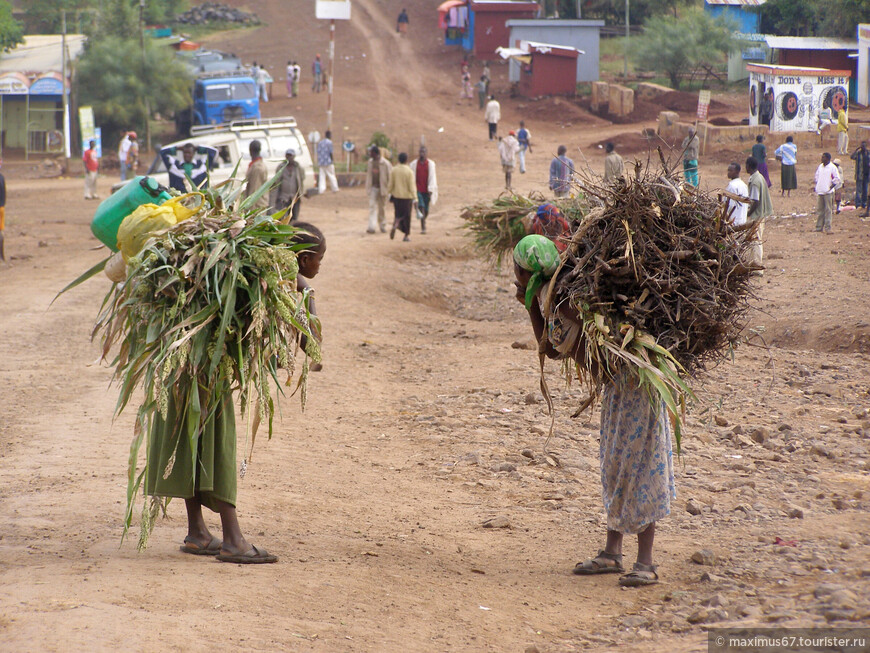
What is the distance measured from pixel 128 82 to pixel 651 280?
31265 mm

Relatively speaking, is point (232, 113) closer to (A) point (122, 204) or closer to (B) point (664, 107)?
(B) point (664, 107)

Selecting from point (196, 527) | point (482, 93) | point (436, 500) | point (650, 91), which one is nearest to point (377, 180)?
point (436, 500)

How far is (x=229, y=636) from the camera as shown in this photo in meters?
3.23

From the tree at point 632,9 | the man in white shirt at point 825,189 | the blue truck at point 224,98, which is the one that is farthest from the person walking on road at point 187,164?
the tree at point 632,9

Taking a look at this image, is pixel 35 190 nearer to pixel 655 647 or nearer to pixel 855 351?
pixel 855 351

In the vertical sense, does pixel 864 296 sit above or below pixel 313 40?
below

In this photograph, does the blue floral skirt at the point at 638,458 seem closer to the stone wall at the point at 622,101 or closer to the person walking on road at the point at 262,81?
the stone wall at the point at 622,101

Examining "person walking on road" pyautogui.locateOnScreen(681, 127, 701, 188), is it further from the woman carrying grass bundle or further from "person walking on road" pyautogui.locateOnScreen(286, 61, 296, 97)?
"person walking on road" pyautogui.locateOnScreen(286, 61, 296, 97)

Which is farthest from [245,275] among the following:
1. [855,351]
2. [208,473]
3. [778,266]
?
[778,266]

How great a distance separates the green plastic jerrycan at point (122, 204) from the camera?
4309mm

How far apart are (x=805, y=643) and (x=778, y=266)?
1022 cm

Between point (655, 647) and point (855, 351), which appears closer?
point (655, 647)

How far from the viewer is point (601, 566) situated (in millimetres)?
4129

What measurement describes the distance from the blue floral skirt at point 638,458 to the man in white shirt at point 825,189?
473 inches
